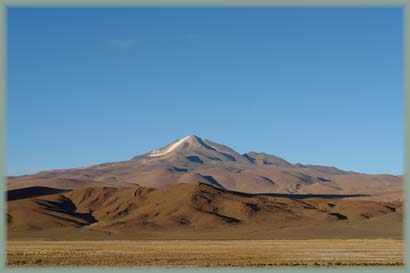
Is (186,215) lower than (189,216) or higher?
higher

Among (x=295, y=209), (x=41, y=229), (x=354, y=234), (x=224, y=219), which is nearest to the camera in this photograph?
(x=354, y=234)

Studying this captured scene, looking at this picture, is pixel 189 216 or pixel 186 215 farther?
pixel 186 215

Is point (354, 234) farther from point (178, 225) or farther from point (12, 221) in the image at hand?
point (12, 221)

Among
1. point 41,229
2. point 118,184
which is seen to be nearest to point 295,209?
point 41,229

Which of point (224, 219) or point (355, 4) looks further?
point (224, 219)

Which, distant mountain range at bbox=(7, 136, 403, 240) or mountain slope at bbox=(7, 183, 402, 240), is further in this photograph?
mountain slope at bbox=(7, 183, 402, 240)

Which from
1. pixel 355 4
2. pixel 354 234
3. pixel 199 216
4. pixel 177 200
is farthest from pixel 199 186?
pixel 355 4

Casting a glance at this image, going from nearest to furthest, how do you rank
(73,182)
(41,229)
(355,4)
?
(355,4) < (41,229) < (73,182)

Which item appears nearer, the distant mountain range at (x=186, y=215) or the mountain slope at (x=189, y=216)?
the distant mountain range at (x=186, y=215)

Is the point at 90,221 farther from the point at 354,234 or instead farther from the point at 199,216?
the point at 354,234

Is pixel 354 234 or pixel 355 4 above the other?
pixel 355 4
